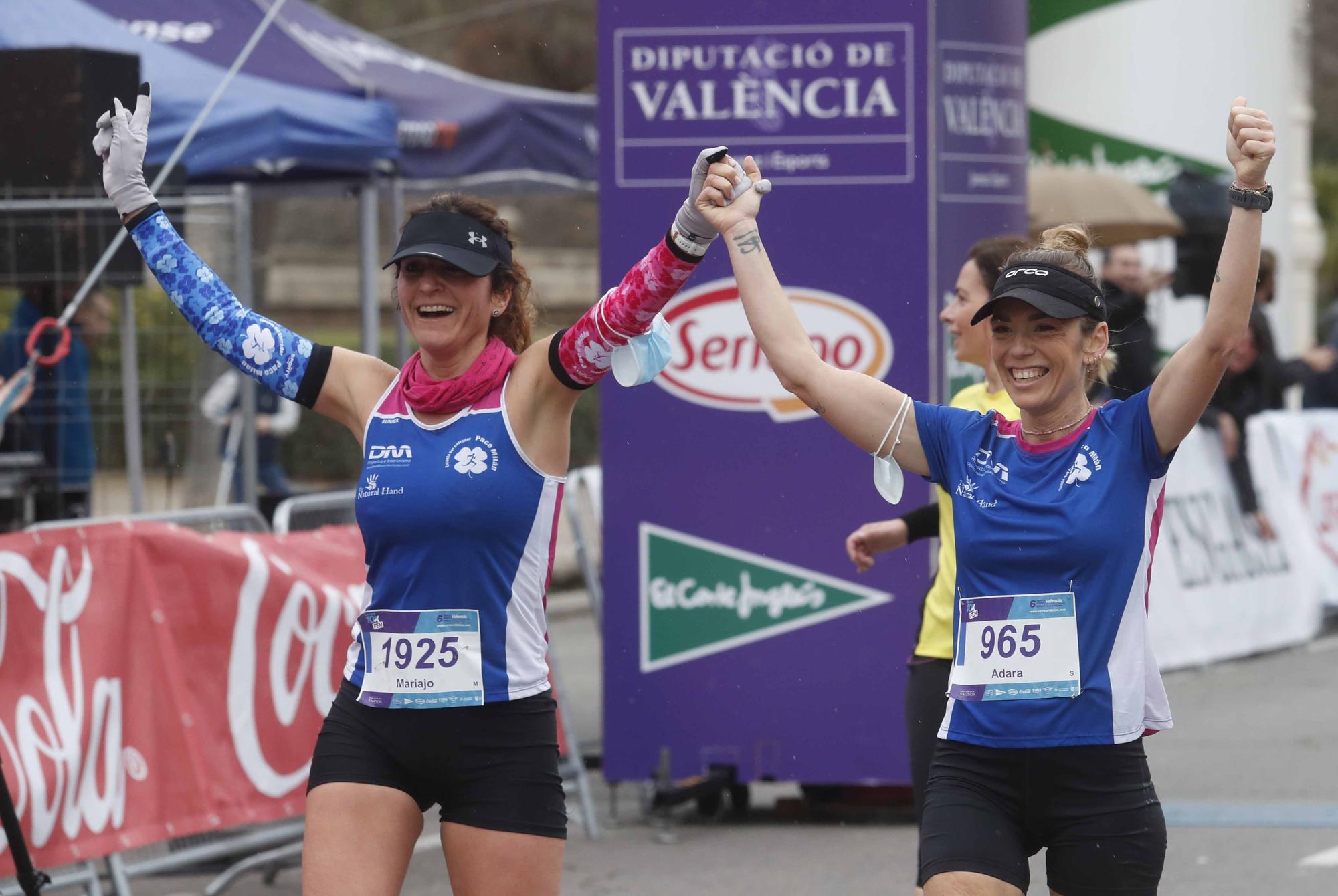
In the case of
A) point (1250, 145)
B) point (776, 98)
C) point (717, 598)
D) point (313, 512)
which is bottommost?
point (717, 598)

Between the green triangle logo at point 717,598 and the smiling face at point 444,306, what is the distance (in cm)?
338

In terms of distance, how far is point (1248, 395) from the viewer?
1175 cm

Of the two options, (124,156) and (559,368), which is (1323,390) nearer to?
(559,368)

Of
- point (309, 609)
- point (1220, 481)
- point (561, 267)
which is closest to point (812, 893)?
point (309, 609)

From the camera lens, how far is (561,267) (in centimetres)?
3095

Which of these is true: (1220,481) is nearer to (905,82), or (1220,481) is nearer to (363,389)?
(905,82)

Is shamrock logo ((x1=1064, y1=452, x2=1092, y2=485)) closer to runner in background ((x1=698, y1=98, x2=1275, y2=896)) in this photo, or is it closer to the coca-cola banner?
runner in background ((x1=698, y1=98, x2=1275, y2=896))

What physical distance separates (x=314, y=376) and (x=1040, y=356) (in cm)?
153

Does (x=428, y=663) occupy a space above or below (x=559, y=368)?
below

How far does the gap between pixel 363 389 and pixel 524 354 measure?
362 millimetres

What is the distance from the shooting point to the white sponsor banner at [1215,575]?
36.6 ft

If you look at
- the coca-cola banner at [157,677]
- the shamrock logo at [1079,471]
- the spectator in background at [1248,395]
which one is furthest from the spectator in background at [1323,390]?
the shamrock logo at [1079,471]

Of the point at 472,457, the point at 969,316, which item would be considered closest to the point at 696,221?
the point at 472,457

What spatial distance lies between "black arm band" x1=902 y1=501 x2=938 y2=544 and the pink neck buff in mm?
1649
